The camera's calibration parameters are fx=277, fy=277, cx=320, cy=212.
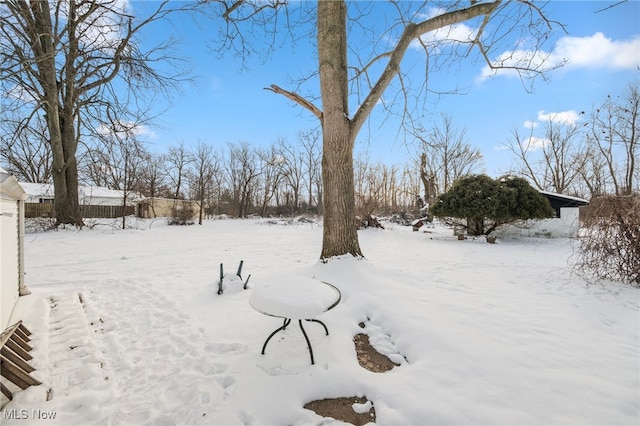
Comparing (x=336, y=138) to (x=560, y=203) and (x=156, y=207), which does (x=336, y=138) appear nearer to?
(x=560, y=203)

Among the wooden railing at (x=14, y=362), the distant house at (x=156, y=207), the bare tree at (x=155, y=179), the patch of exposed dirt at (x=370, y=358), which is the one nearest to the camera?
the wooden railing at (x=14, y=362)

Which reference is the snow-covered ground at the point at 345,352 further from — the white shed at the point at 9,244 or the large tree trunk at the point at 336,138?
the large tree trunk at the point at 336,138

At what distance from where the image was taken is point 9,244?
286 cm

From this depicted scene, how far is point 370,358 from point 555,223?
12166 mm

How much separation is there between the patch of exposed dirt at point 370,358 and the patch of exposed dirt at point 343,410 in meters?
0.37

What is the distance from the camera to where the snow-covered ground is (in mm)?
1771

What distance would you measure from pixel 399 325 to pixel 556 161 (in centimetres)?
2640

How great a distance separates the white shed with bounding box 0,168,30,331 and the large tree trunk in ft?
11.8

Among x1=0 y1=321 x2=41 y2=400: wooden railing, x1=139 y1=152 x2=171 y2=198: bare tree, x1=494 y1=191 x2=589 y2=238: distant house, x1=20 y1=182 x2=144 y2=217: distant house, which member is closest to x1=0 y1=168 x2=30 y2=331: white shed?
x1=0 y1=321 x2=41 y2=400: wooden railing

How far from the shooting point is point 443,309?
3.21 meters

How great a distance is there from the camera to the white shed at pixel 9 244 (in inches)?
100

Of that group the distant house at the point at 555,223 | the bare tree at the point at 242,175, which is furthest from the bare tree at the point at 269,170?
the distant house at the point at 555,223

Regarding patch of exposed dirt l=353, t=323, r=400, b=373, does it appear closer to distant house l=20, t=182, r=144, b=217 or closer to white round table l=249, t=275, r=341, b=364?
white round table l=249, t=275, r=341, b=364

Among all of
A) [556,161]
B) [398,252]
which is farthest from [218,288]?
[556,161]
